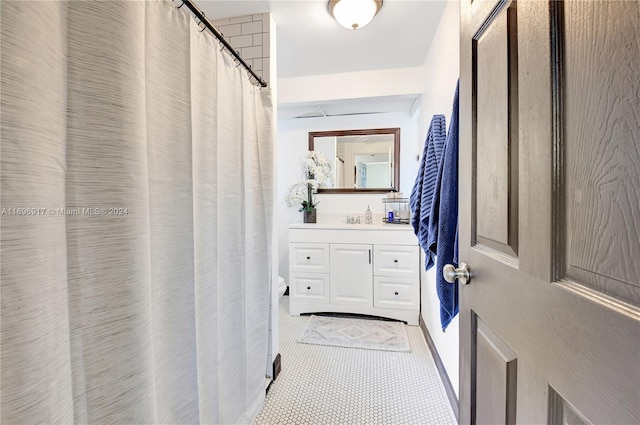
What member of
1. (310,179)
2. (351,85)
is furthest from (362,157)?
(351,85)

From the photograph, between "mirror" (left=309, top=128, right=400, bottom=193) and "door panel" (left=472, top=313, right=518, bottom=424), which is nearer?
"door panel" (left=472, top=313, right=518, bottom=424)

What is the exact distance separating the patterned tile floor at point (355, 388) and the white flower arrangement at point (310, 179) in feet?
5.00

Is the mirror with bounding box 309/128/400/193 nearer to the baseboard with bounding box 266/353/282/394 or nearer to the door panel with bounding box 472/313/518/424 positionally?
the baseboard with bounding box 266/353/282/394

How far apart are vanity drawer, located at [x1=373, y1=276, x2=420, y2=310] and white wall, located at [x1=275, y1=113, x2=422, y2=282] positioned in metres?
0.81

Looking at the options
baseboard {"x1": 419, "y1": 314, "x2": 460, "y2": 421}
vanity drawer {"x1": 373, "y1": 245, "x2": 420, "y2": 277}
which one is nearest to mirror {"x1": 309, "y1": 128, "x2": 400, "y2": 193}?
vanity drawer {"x1": 373, "y1": 245, "x2": 420, "y2": 277}

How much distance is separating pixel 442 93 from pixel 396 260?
4.67ft

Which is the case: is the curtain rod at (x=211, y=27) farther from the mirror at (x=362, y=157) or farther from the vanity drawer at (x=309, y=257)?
the mirror at (x=362, y=157)

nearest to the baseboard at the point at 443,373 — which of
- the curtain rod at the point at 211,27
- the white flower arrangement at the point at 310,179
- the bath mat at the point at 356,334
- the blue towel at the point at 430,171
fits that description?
the bath mat at the point at 356,334

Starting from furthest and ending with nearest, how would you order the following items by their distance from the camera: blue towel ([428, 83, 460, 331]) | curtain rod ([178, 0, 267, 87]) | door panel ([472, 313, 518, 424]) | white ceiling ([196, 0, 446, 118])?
white ceiling ([196, 0, 446, 118]) < blue towel ([428, 83, 460, 331]) < curtain rod ([178, 0, 267, 87]) < door panel ([472, 313, 518, 424])

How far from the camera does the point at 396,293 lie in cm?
248

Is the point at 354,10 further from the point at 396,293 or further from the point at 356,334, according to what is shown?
the point at 356,334

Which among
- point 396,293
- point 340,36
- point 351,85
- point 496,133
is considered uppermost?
point 340,36

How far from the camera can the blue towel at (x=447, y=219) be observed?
1.08m

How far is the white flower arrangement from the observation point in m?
3.01
